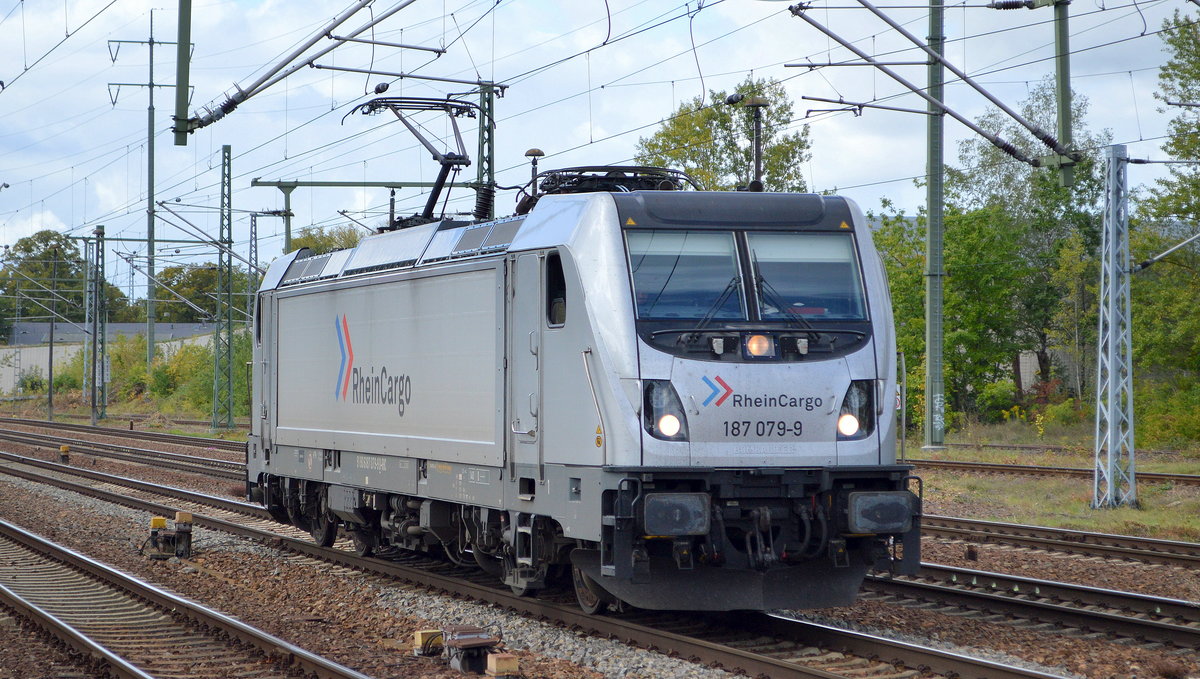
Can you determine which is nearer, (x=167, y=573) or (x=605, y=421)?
(x=605, y=421)

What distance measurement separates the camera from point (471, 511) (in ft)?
38.5

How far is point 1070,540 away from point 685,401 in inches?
331

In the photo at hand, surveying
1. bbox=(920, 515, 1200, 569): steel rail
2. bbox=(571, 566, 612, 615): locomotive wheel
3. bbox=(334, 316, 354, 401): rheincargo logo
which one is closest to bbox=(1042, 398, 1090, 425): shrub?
bbox=(920, 515, 1200, 569): steel rail

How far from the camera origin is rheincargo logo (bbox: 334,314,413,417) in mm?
12750

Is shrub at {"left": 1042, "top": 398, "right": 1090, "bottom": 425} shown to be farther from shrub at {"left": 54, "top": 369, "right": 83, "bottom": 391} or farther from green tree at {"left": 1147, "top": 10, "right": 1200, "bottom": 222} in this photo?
shrub at {"left": 54, "top": 369, "right": 83, "bottom": 391}

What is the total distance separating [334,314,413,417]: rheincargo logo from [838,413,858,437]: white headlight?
4.65 metres

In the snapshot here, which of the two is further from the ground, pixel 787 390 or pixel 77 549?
pixel 787 390

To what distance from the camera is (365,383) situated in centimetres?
1362

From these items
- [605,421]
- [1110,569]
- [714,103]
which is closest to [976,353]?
[714,103]

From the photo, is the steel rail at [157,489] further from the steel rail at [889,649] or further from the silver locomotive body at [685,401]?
the steel rail at [889,649]

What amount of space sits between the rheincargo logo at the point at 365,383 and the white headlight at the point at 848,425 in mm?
Result: 4650

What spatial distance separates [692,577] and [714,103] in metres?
41.1

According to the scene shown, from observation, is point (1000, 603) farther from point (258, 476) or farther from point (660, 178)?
point (258, 476)

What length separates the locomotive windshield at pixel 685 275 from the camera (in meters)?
9.54
